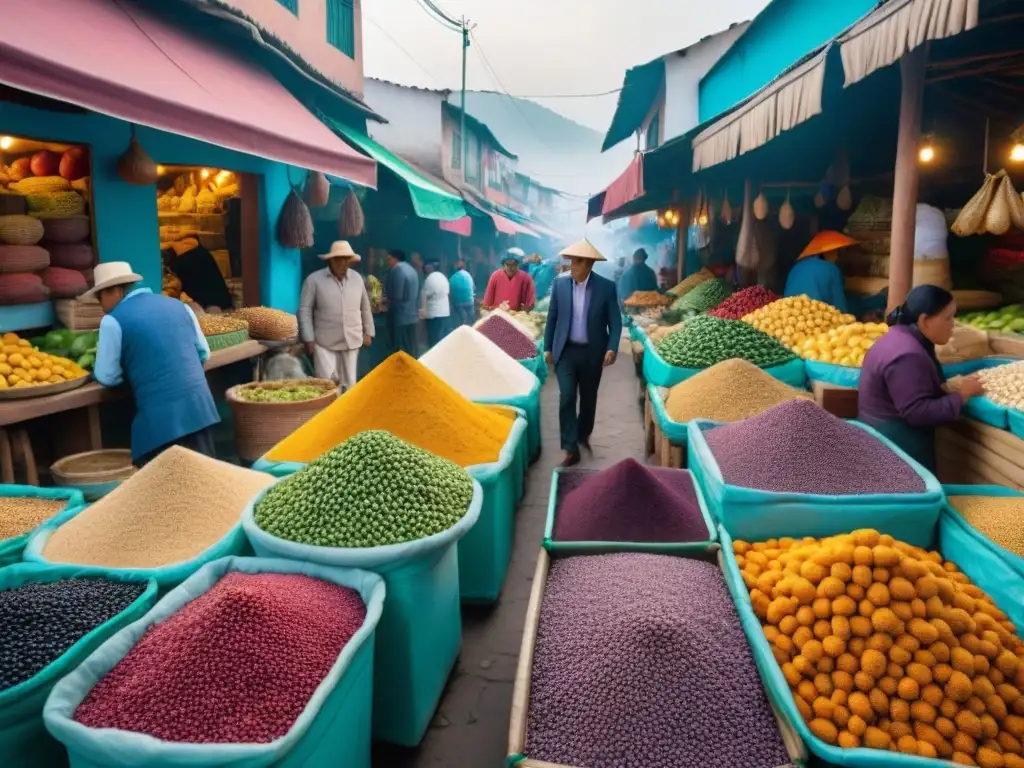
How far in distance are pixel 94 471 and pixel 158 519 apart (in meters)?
1.96

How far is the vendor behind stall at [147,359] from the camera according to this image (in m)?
3.60

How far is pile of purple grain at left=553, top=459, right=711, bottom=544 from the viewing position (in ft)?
8.50

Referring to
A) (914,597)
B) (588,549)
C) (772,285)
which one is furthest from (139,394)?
(772,285)

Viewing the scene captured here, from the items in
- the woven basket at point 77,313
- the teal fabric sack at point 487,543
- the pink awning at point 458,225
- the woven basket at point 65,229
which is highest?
the pink awning at point 458,225

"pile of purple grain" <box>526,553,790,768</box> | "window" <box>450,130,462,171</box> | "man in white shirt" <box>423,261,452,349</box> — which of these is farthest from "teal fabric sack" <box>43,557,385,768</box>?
"window" <box>450,130,462,171</box>

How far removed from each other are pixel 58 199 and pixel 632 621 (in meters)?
4.64

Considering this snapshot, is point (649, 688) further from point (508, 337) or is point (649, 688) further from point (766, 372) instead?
point (508, 337)

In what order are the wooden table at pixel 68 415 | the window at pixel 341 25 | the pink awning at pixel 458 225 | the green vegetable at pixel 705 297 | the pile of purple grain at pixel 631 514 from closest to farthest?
1. the pile of purple grain at pixel 631 514
2. the wooden table at pixel 68 415
3. the green vegetable at pixel 705 297
4. the window at pixel 341 25
5. the pink awning at pixel 458 225

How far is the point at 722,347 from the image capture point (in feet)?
15.4

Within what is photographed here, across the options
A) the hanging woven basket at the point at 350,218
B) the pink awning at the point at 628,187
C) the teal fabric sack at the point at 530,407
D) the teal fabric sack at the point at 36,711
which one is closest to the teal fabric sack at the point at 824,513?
the teal fabric sack at the point at 530,407

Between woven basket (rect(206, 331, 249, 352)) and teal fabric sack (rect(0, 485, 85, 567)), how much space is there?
2.37 metres

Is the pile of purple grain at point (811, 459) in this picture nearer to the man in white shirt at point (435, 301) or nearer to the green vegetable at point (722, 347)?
the green vegetable at point (722, 347)

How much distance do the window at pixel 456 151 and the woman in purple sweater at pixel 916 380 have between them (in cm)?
1768

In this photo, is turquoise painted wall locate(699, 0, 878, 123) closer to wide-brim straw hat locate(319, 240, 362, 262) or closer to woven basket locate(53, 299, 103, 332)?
wide-brim straw hat locate(319, 240, 362, 262)
